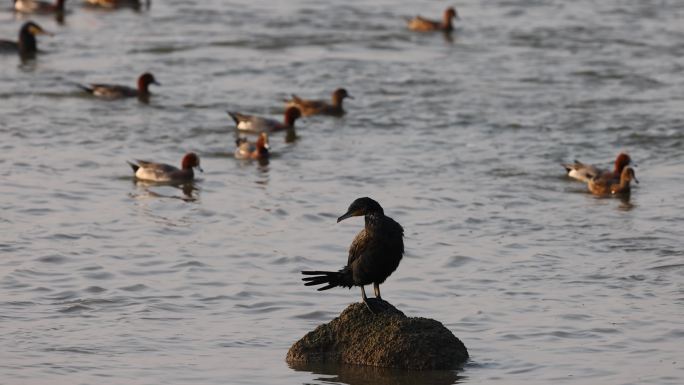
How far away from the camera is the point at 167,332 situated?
12.5 m

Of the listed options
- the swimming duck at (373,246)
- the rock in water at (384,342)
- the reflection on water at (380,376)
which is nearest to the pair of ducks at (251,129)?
the rock in water at (384,342)

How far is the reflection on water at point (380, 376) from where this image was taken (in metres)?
11.0

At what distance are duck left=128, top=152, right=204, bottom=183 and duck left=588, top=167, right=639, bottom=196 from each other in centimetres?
549

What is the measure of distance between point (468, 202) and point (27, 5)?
2097cm

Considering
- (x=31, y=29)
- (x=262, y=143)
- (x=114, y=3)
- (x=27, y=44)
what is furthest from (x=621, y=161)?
(x=114, y=3)

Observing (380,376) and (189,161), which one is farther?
(189,161)

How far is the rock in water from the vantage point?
11.0 meters

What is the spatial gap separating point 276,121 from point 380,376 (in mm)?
12461

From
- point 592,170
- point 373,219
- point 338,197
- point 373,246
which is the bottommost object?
point 338,197

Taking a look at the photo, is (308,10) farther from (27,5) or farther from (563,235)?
(563,235)

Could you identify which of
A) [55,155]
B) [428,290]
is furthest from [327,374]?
[55,155]

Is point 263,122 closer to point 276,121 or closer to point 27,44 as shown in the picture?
point 276,121

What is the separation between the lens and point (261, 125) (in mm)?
22672

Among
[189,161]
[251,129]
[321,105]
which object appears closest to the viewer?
[189,161]
